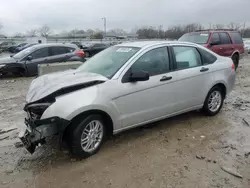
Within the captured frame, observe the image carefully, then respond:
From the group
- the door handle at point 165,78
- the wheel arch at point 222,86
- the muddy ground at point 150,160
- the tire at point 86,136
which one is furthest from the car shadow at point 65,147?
the door handle at point 165,78

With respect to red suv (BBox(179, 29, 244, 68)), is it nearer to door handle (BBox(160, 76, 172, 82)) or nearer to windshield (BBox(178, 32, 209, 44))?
windshield (BBox(178, 32, 209, 44))

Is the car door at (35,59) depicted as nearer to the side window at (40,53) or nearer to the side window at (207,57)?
the side window at (40,53)

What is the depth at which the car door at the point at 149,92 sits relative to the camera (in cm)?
375

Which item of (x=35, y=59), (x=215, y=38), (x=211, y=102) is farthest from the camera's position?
(x=35, y=59)

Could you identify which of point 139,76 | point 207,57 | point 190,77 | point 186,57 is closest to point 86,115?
point 139,76

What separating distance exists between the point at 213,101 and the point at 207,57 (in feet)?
3.12

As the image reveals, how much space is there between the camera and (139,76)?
371cm

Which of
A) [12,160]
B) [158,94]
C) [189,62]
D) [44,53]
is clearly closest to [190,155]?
[158,94]

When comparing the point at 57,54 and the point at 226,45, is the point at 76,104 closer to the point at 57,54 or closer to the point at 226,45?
the point at 57,54

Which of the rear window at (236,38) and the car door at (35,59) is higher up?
the rear window at (236,38)

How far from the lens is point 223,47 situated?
10789 millimetres

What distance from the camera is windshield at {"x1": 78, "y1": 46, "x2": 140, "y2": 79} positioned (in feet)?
12.8

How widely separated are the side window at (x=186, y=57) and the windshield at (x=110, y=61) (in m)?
0.85

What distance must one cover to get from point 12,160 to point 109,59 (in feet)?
7.30
